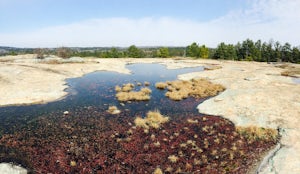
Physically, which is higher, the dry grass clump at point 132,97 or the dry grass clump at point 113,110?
the dry grass clump at point 132,97

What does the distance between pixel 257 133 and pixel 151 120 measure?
9.73 meters

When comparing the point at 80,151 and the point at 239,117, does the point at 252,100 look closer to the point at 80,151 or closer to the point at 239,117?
the point at 239,117

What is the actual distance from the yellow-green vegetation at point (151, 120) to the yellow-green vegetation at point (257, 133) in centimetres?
727

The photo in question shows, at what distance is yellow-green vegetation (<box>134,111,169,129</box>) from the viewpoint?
67.3 ft

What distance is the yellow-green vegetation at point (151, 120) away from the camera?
2052 cm

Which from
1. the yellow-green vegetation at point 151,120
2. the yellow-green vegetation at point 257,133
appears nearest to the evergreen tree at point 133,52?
the yellow-green vegetation at point 151,120

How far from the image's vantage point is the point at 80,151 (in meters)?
15.9

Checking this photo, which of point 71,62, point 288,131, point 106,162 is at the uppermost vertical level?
point 71,62

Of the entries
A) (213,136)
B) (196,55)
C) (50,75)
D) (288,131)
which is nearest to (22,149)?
(213,136)

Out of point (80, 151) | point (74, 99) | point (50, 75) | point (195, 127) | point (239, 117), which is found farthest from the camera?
point (50, 75)

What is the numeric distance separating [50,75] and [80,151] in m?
31.9

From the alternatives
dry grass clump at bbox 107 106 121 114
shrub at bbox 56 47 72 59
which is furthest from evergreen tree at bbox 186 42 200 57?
dry grass clump at bbox 107 106 121 114

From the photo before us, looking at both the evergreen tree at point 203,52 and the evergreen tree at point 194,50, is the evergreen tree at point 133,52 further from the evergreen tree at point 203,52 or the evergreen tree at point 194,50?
the evergreen tree at point 203,52

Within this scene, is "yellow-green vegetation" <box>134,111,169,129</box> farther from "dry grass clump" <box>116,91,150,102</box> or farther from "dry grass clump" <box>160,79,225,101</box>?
"dry grass clump" <box>160,79,225,101</box>
